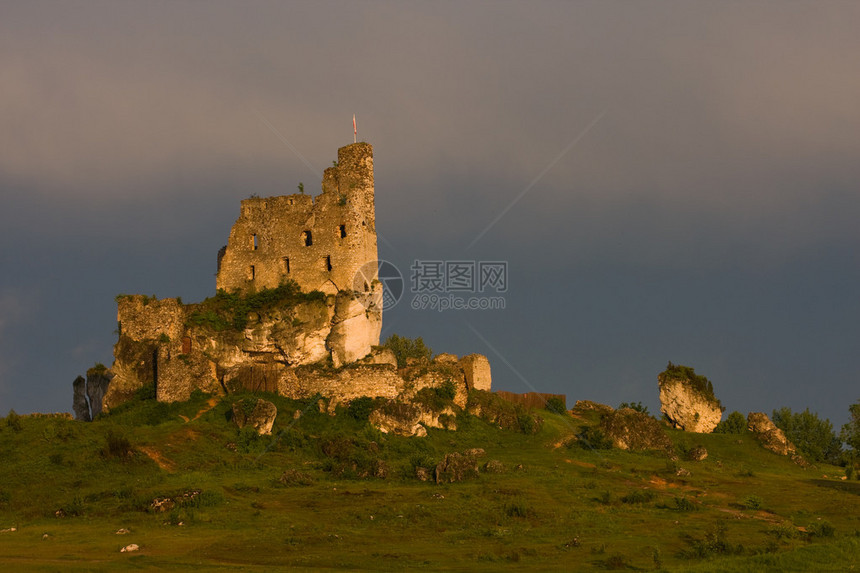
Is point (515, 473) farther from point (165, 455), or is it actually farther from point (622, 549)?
point (165, 455)

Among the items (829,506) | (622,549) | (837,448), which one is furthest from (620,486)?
(837,448)

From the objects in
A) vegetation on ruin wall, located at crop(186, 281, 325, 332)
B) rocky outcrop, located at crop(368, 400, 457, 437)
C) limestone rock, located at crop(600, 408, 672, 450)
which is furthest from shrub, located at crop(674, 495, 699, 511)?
vegetation on ruin wall, located at crop(186, 281, 325, 332)

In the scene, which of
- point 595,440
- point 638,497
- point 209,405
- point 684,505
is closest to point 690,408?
point 595,440

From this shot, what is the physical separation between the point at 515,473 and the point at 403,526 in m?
9.26

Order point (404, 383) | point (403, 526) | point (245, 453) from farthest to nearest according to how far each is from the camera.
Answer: point (404, 383) < point (245, 453) < point (403, 526)

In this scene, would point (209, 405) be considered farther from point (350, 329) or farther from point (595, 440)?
point (595, 440)

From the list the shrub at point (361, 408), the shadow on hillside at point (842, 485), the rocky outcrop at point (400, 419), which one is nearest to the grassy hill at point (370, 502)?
the shadow on hillside at point (842, 485)

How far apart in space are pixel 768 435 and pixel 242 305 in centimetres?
2962

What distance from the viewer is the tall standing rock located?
54344mm

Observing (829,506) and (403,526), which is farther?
(829,506)

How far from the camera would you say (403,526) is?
28062 mm

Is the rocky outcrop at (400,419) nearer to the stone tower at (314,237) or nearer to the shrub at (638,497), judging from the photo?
the stone tower at (314,237)

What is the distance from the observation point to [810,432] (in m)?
61.4

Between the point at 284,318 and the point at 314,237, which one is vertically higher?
the point at 314,237
